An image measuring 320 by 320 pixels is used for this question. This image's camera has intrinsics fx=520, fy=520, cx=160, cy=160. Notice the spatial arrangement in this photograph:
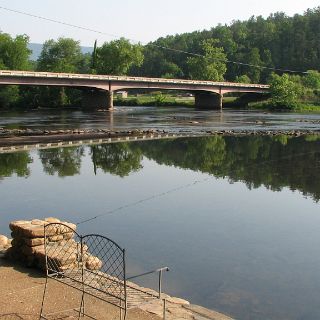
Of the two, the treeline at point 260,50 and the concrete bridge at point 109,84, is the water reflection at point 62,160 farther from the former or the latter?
the treeline at point 260,50

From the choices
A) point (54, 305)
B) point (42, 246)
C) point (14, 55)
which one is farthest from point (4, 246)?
point (14, 55)

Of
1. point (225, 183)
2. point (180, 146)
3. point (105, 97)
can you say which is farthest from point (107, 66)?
point (225, 183)

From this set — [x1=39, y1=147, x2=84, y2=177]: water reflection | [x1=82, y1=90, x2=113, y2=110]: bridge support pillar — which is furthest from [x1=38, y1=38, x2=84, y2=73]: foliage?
[x1=39, y1=147, x2=84, y2=177]: water reflection

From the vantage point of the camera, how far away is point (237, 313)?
9656mm

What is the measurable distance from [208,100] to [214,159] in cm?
7831

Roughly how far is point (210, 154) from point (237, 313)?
24033mm

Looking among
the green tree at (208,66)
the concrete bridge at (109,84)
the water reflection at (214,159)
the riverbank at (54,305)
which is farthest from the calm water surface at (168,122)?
the green tree at (208,66)

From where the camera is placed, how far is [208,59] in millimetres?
130625

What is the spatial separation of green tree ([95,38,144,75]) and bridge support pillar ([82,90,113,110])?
2200 cm

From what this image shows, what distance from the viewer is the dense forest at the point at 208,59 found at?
112 m

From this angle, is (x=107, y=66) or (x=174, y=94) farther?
(x=174, y=94)

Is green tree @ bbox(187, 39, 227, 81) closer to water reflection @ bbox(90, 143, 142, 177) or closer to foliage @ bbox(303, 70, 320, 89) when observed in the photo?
foliage @ bbox(303, 70, 320, 89)

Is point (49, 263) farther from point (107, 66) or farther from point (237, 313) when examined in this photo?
point (107, 66)

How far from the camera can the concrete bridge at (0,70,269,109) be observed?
75.9 metres
